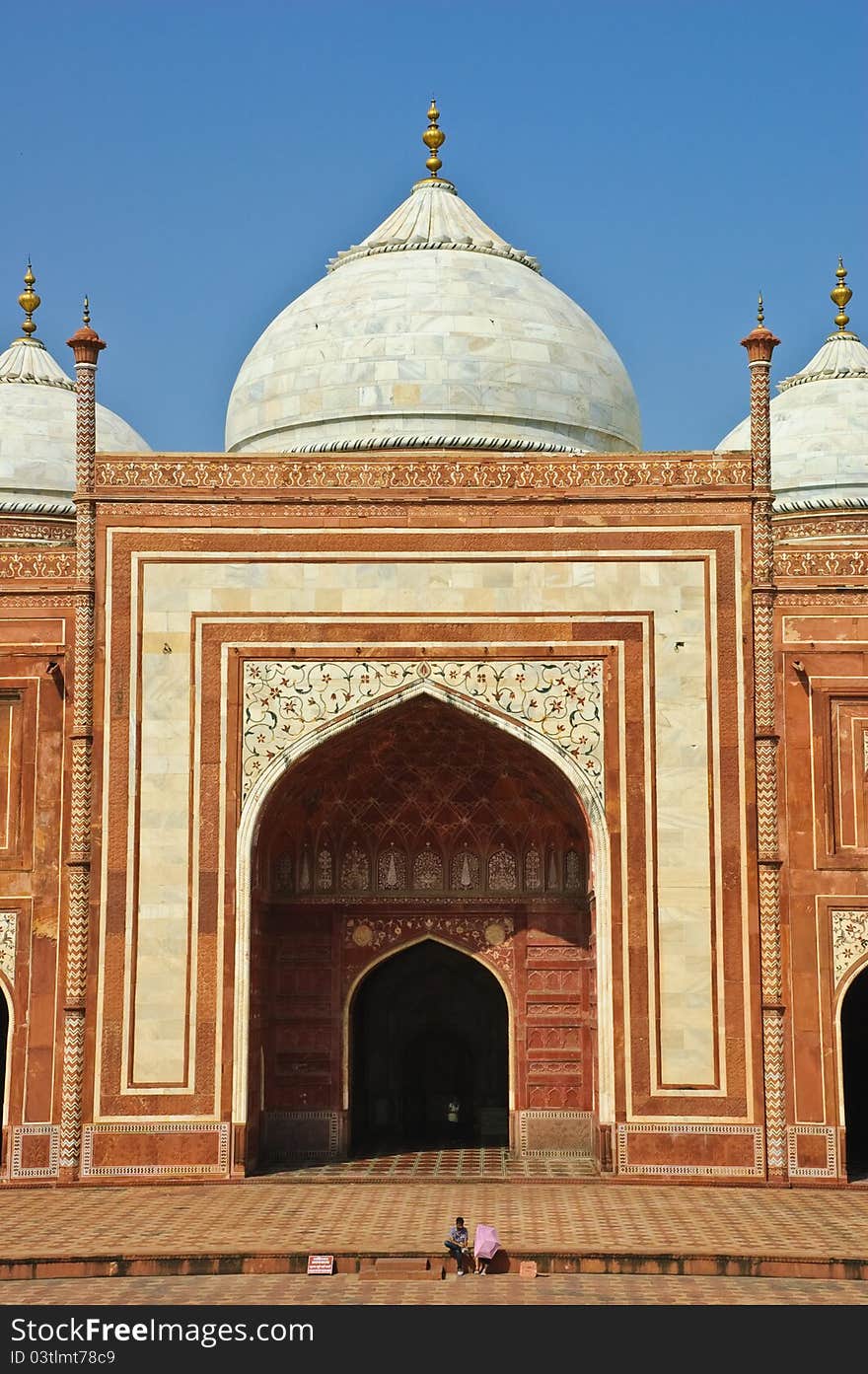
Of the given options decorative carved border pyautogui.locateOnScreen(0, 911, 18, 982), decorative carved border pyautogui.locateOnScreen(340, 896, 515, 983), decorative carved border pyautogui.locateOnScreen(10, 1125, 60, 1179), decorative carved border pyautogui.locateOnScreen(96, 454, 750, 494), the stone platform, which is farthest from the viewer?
decorative carved border pyautogui.locateOnScreen(340, 896, 515, 983)

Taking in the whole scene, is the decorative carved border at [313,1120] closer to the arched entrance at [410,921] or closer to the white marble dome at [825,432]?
the arched entrance at [410,921]

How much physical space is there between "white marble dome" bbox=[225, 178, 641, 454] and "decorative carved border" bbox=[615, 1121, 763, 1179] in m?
4.99

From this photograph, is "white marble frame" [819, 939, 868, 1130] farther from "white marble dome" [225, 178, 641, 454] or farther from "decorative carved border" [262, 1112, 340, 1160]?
"white marble dome" [225, 178, 641, 454]

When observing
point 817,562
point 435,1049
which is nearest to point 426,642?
point 817,562

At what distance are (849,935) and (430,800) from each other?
2.98 metres

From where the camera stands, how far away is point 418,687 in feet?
41.1

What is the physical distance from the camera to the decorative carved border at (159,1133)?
12109 millimetres

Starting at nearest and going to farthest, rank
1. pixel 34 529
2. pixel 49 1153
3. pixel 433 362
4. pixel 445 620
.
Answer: pixel 49 1153, pixel 445 620, pixel 433 362, pixel 34 529

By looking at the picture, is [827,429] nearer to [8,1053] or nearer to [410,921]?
[410,921]

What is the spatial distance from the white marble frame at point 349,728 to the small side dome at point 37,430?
4697 mm

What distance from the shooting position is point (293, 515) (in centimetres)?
1273

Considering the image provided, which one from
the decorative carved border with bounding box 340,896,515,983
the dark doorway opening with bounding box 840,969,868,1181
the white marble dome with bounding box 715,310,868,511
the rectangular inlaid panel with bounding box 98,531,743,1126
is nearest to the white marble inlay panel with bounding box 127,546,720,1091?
the rectangular inlaid panel with bounding box 98,531,743,1126

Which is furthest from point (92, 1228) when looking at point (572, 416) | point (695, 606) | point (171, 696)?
point (572, 416)

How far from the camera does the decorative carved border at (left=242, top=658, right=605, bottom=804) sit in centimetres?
1250
